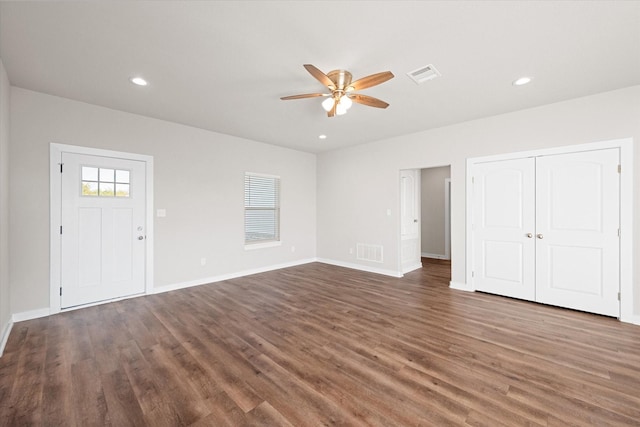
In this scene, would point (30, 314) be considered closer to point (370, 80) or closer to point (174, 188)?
point (174, 188)

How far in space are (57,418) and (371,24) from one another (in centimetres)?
347

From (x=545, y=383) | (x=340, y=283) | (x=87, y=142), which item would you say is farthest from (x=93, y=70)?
(x=545, y=383)

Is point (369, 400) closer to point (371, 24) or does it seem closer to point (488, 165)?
point (371, 24)

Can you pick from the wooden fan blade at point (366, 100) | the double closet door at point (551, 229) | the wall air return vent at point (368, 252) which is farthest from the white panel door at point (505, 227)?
the wooden fan blade at point (366, 100)

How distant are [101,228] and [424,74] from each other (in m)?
4.62

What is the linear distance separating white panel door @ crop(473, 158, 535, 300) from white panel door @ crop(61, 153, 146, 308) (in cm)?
532

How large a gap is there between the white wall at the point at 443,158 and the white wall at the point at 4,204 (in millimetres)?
A: 5092

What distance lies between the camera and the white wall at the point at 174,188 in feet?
10.2

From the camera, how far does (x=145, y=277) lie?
4.02m

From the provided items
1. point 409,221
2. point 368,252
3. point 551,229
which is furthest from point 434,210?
point 551,229

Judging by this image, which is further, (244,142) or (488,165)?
(244,142)

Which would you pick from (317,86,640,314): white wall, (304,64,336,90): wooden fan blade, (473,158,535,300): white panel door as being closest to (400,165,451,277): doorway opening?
(317,86,640,314): white wall

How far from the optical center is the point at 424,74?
8.95 feet

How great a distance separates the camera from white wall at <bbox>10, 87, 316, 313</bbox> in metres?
3.12
